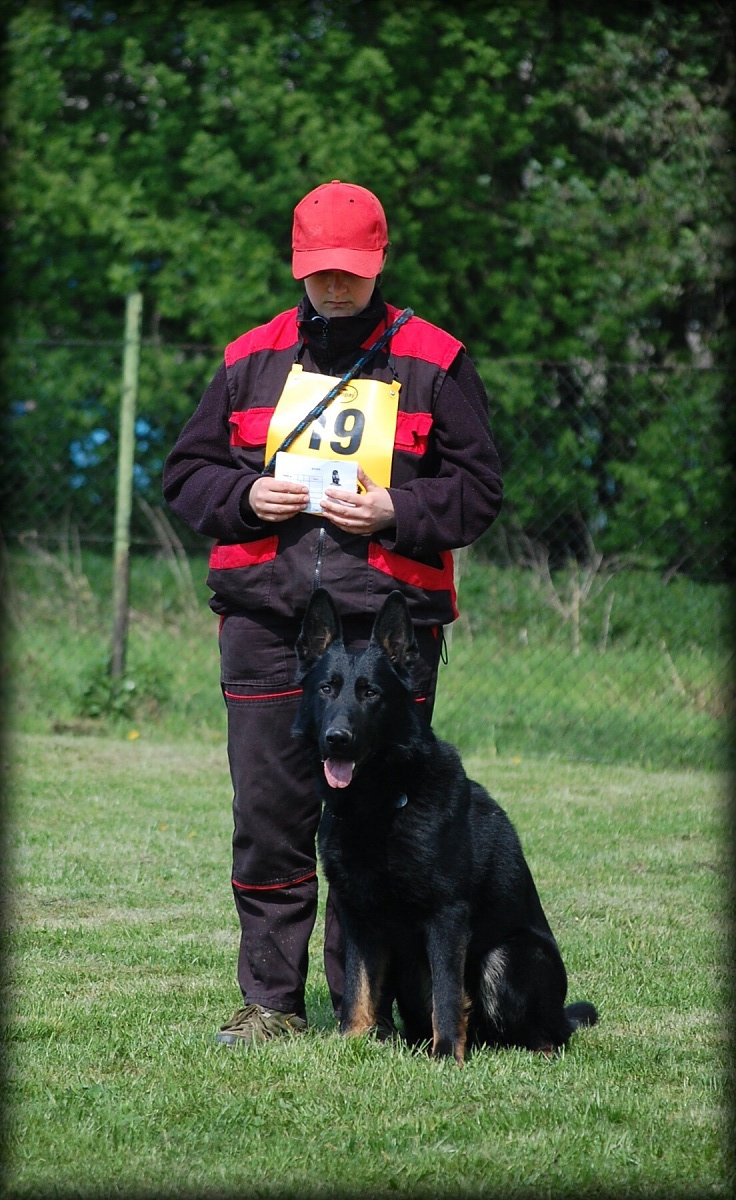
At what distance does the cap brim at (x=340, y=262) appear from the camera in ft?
11.5

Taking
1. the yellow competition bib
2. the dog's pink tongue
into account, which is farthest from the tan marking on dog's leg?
the yellow competition bib

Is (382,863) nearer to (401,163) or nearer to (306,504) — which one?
(306,504)

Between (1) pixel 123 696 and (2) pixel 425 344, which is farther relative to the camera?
(1) pixel 123 696

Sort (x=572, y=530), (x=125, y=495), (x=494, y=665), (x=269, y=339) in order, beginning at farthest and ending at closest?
(x=572, y=530) < (x=494, y=665) < (x=125, y=495) < (x=269, y=339)

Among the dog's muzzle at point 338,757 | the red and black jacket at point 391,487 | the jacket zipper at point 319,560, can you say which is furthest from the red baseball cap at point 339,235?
the dog's muzzle at point 338,757

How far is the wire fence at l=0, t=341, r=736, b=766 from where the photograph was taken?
867 cm

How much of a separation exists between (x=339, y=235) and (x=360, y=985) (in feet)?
6.55

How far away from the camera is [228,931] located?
4.93 metres

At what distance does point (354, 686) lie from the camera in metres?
3.54

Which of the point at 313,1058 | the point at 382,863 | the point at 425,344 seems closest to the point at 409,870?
the point at 382,863

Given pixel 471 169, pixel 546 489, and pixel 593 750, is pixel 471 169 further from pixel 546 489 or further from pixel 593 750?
pixel 593 750

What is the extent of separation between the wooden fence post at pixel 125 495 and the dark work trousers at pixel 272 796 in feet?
15.8

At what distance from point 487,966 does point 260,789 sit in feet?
2.60

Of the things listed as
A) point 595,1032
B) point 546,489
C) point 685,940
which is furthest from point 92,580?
point 595,1032
